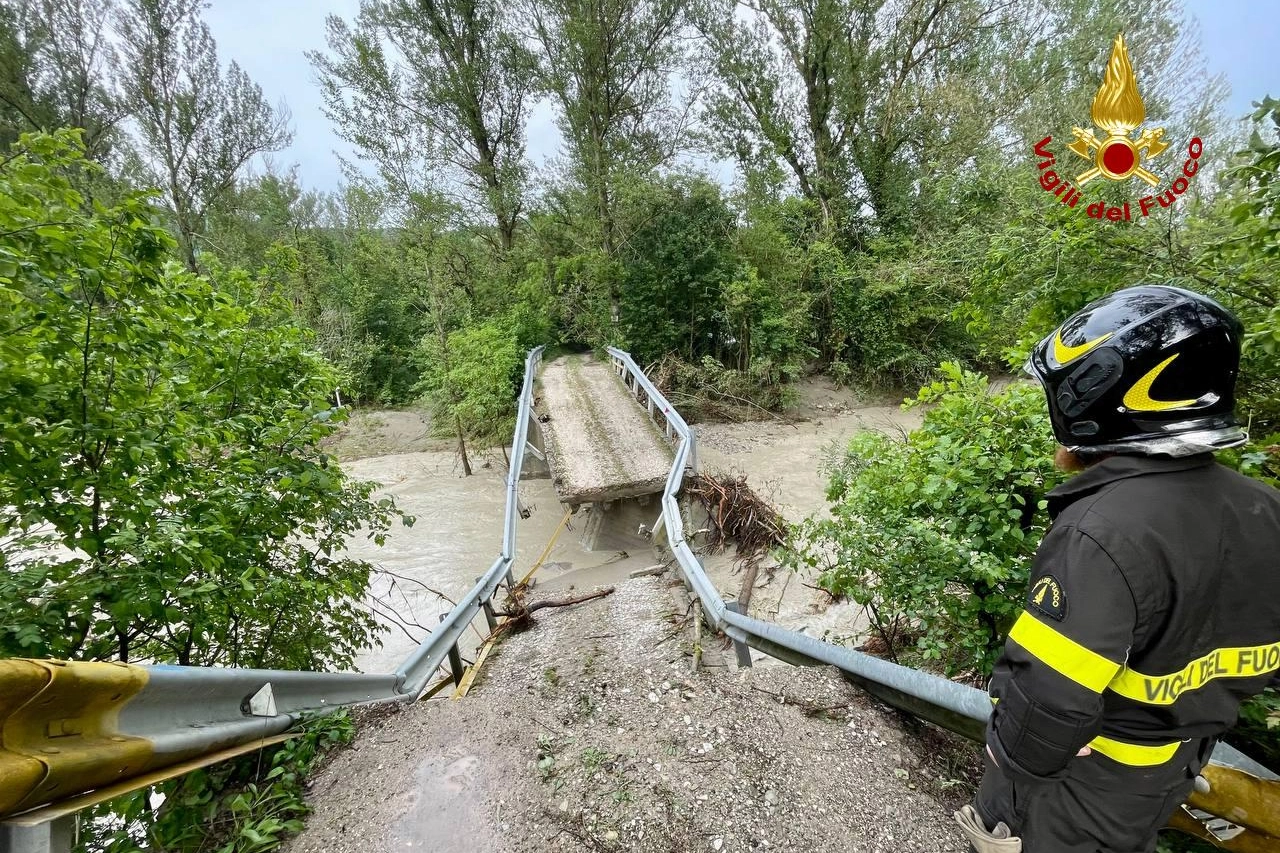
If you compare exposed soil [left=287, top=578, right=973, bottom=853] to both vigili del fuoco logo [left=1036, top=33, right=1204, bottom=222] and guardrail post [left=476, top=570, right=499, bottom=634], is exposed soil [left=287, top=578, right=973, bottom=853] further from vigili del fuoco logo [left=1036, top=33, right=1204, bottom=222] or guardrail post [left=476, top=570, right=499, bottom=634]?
vigili del fuoco logo [left=1036, top=33, right=1204, bottom=222]

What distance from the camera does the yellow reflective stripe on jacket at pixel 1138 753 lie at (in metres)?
1.25

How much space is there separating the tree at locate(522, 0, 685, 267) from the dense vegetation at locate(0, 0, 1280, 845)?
0.09 metres

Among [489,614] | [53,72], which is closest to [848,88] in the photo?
[489,614]

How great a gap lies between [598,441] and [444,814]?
6254 mm

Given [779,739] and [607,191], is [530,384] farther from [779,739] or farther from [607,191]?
[779,739]

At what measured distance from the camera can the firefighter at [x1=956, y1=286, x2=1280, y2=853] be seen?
3.75 feet

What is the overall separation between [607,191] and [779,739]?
497 inches

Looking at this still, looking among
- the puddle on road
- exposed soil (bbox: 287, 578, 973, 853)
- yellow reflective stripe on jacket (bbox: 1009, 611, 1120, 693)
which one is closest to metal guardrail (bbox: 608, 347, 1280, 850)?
exposed soil (bbox: 287, 578, 973, 853)

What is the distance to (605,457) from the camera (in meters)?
7.65

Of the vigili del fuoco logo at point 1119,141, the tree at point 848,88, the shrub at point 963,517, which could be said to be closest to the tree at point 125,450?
the shrub at point 963,517

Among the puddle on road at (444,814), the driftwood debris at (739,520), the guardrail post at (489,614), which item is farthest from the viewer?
the driftwood debris at (739,520)

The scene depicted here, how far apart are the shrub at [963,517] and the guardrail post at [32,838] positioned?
311 centimetres

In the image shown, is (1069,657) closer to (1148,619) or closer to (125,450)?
(1148,619)

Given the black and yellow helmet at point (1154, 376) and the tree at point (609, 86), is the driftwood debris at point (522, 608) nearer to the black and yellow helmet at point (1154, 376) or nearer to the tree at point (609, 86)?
the black and yellow helmet at point (1154, 376)
